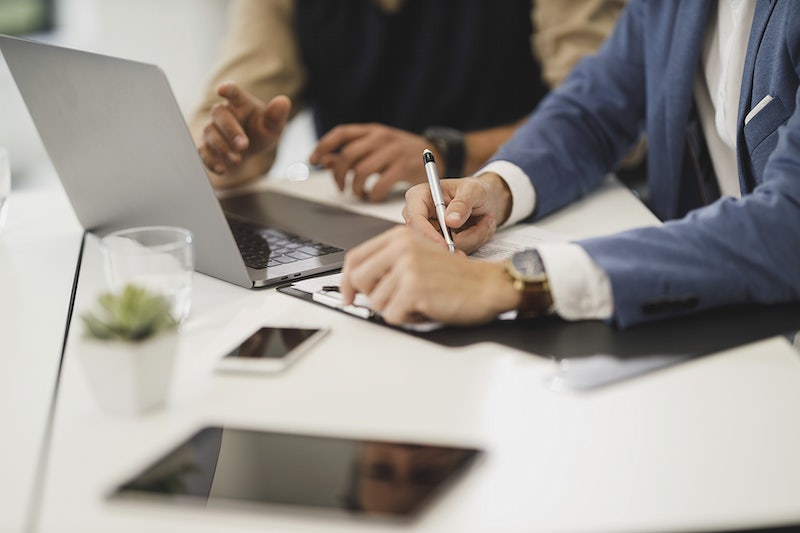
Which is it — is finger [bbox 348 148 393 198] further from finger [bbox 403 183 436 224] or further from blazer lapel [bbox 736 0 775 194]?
blazer lapel [bbox 736 0 775 194]

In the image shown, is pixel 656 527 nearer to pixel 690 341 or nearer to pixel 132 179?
pixel 690 341

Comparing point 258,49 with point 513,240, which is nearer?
point 513,240

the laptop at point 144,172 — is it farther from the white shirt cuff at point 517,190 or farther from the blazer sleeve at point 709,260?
the blazer sleeve at point 709,260

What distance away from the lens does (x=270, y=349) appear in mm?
750

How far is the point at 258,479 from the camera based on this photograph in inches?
22.7

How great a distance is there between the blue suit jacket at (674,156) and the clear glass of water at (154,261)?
393 millimetres

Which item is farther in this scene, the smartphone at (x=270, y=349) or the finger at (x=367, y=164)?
the finger at (x=367, y=164)

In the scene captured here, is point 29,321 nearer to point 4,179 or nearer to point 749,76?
point 4,179

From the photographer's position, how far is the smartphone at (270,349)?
719 millimetres

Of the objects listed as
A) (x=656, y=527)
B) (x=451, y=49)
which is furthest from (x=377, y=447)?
(x=451, y=49)

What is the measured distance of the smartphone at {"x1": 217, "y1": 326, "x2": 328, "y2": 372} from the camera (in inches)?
28.3

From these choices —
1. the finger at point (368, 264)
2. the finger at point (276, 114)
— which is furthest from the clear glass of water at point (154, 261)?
the finger at point (276, 114)

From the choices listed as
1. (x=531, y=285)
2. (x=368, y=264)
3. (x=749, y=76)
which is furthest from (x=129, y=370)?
(x=749, y=76)

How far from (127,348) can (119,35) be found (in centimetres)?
327
